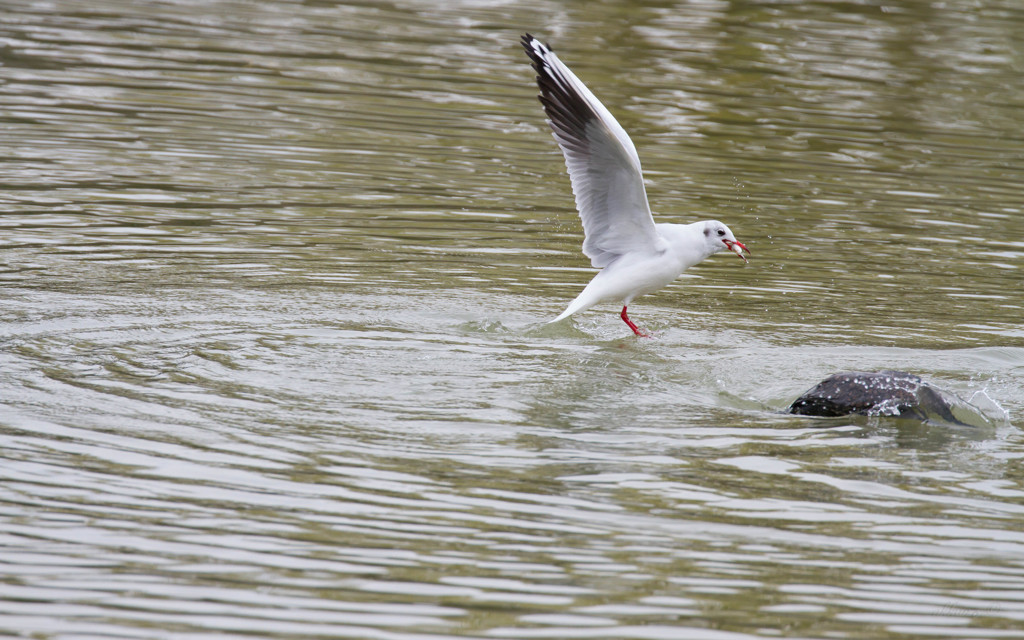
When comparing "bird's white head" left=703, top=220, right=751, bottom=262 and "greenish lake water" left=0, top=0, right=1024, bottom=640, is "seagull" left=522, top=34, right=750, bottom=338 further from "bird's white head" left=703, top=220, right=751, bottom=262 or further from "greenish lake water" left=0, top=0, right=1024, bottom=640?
"greenish lake water" left=0, top=0, right=1024, bottom=640

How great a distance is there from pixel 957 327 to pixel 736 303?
1452mm

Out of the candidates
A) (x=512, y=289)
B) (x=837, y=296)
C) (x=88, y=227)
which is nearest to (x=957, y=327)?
(x=837, y=296)

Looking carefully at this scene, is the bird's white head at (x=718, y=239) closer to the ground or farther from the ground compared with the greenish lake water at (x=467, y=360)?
farther from the ground

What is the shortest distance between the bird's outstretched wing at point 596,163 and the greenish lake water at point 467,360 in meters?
0.57

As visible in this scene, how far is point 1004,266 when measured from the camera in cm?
1095

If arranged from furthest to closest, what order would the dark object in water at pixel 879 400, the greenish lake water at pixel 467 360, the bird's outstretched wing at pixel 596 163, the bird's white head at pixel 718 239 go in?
1. the bird's white head at pixel 718 239
2. the bird's outstretched wing at pixel 596 163
3. the dark object in water at pixel 879 400
4. the greenish lake water at pixel 467 360

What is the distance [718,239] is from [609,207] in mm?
762

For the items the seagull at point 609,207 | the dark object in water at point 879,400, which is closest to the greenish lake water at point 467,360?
the dark object in water at point 879,400

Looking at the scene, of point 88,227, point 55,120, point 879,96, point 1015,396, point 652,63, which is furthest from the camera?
point 652,63

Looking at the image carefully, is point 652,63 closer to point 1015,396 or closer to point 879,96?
point 879,96

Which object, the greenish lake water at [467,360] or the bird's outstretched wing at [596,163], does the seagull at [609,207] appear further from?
the greenish lake water at [467,360]

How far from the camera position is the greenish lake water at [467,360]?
15.9 feet

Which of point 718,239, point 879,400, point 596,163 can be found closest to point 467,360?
point 596,163

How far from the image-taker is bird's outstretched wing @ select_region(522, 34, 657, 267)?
861 cm
